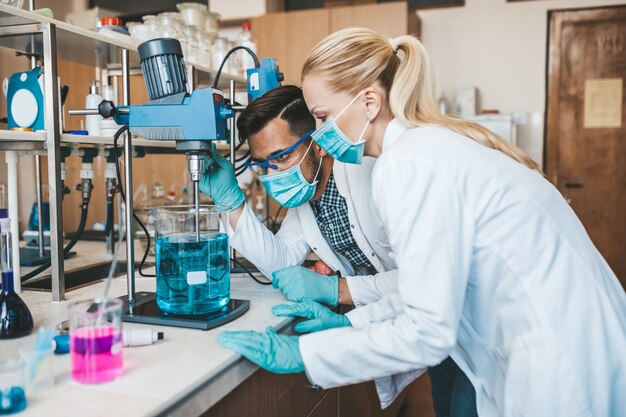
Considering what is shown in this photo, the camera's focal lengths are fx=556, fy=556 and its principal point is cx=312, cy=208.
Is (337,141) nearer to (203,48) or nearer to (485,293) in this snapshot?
(485,293)

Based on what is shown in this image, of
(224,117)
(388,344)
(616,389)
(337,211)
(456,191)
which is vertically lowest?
(616,389)

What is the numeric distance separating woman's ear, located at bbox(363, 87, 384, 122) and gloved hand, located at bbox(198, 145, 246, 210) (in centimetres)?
48

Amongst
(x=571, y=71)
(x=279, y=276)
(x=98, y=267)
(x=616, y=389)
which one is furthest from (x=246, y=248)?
(x=571, y=71)

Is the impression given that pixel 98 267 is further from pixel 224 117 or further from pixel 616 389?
pixel 616 389

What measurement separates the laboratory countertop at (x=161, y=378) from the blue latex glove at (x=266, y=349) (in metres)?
0.02

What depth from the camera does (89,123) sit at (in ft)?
5.16

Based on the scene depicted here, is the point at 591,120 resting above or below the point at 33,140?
above

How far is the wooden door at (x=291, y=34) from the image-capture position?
406 centimetres

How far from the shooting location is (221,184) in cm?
146

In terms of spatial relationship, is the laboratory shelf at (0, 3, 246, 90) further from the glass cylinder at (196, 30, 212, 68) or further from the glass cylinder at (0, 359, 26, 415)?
the glass cylinder at (0, 359, 26, 415)

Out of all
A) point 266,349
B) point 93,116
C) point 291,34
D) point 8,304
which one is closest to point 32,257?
point 93,116

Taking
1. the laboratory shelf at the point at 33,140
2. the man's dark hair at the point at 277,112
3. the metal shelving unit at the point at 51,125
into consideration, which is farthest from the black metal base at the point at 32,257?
the man's dark hair at the point at 277,112

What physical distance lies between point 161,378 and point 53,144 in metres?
0.73

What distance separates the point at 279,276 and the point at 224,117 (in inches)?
17.8
